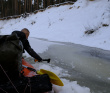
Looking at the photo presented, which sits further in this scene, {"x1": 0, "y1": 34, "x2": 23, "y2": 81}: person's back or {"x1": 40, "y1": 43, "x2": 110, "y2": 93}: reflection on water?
{"x1": 40, "y1": 43, "x2": 110, "y2": 93}: reflection on water

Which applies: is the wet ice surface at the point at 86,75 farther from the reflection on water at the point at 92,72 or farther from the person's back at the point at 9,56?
the person's back at the point at 9,56

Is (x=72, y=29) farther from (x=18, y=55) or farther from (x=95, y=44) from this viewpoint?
(x=18, y=55)

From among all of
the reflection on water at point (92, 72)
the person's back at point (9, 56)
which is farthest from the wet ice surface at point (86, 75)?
the person's back at point (9, 56)

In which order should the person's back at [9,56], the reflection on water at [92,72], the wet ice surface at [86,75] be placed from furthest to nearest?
the reflection on water at [92,72] → the wet ice surface at [86,75] → the person's back at [9,56]

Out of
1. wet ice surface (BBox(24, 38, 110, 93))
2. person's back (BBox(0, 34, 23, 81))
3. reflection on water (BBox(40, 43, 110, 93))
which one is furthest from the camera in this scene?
reflection on water (BBox(40, 43, 110, 93))

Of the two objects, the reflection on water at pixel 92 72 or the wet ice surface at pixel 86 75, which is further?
the reflection on water at pixel 92 72

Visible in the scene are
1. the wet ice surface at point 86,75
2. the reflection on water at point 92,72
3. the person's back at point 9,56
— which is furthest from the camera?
the reflection on water at point 92,72

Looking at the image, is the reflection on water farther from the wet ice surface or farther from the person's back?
the person's back

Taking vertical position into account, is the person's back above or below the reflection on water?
above

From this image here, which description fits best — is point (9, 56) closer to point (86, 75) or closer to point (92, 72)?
point (86, 75)

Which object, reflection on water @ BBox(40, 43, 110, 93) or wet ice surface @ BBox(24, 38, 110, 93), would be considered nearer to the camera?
wet ice surface @ BBox(24, 38, 110, 93)

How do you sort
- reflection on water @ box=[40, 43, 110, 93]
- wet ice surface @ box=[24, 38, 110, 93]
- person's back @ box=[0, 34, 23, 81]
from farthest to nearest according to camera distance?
reflection on water @ box=[40, 43, 110, 93] → wet ice surface @ box=[24, 38, 110, 93] → person's back @ box=[0, 34, 23, 81]

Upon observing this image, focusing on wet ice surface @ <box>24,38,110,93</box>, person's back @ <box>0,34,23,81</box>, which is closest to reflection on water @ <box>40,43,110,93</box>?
wet ice surface @ <box>24,38,110,93</box>

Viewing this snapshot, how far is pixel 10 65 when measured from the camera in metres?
1.45
